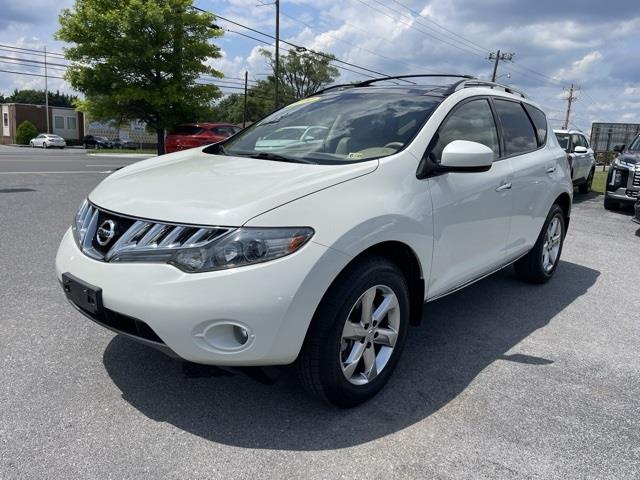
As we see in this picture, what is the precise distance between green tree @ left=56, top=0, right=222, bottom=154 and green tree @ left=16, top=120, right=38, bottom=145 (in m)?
37.6

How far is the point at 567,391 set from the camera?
3074mm

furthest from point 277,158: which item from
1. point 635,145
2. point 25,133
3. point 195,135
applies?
point 25,133

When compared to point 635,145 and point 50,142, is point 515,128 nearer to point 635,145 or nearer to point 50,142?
point 635,145

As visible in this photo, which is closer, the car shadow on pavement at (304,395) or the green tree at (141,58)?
the car shadow on pavement at (304,395)

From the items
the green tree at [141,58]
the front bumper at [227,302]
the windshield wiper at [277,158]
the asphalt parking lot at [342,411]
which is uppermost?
the green tree at [141,58]

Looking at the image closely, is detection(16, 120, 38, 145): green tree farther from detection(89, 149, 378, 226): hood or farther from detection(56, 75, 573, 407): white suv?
detection(89, 149, 378, 226): hood

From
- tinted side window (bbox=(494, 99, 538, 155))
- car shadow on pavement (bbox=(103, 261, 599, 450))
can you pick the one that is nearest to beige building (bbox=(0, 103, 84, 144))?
tinted side window (bbox=(494, 99, 538, 155))

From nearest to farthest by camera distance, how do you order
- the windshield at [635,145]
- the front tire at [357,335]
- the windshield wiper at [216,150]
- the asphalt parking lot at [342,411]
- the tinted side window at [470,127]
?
the asphalt parking lot at [342,411]
the front tire at [357,335]
the tinted side window at [470,127]
the windshield wiper at [216,150]
the windshield at [635,145]

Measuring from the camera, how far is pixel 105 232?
2566 millimetres

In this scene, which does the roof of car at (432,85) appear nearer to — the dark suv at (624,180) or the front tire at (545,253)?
the front tire at (545,253)

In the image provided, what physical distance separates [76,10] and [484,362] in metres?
24.2

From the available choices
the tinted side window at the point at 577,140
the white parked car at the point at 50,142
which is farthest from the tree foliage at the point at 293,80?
the tinted side window at the point at 577,140

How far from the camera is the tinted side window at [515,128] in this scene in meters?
4.12

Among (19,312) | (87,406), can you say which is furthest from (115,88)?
(87,406)
